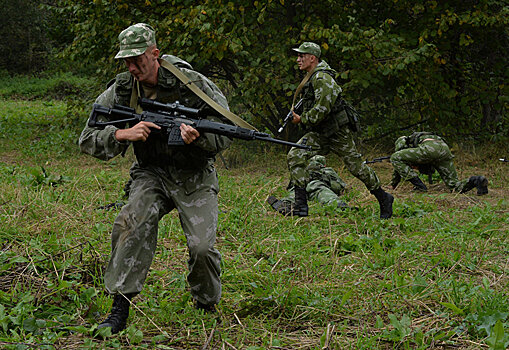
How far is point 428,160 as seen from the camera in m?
8.75

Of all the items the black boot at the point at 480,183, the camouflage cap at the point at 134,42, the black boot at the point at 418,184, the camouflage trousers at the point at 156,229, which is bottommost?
the black boot at the point at 418,184

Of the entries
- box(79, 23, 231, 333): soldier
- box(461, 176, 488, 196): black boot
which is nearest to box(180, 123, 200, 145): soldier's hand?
box(79, 23, 231, 333): soldier

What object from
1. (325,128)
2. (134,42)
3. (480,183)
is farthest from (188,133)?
(480,183)

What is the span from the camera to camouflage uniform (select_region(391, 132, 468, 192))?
28.2 ft

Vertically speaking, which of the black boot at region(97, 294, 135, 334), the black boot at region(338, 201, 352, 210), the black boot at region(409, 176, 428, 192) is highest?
the black boot at region(97, 294, 135, 334)

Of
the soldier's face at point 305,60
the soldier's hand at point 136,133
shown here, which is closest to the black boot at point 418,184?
the soldier's face at point 305,60

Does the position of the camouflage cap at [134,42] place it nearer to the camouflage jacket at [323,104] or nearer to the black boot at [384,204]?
the camouflage jacket at [323,104]

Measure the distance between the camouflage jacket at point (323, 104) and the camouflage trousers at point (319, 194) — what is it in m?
0.86

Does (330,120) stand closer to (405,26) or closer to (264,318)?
(264,318)

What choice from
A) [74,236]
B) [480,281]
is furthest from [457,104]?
[74,236]

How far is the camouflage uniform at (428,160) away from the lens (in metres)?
8.59

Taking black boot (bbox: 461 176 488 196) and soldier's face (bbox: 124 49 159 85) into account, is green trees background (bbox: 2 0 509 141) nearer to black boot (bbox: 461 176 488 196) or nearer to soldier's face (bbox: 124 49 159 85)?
black boot (bbox: 461 176 488 196)

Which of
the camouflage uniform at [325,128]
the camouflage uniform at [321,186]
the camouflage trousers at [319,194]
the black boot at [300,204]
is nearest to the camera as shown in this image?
the black boot at [300,204]

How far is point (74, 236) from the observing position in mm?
4664
